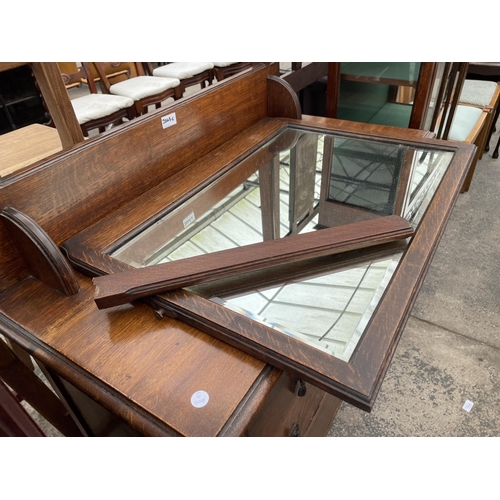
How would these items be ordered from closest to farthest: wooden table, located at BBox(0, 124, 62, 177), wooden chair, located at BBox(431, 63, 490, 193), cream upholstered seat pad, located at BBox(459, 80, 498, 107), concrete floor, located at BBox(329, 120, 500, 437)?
wooden table, located at BBox(0, 124, 62, 177), concrete floor, located at BBox(329, 120, 500, 437), wooden chair, located at BBox(431, 63, 490, 193), cream upholstered seat pad, located at BBox(459, 80, 498, 107)

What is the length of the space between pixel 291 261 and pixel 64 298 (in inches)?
17.2

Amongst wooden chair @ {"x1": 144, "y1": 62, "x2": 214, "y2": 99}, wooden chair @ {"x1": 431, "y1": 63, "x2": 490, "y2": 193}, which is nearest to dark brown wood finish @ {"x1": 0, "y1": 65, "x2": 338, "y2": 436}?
wooden chair @ {"x1": 431, "y1": 63, "x2": 490, "y2": 193}

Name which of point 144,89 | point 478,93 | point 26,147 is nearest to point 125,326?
point 26,147

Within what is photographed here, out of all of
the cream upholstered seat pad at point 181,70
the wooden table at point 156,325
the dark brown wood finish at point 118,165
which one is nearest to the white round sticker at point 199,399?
the wooden table at point 156,325

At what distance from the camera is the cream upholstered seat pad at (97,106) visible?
202cm

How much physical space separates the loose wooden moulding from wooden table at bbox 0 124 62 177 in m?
0.61

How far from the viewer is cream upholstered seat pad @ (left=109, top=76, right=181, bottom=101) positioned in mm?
2283

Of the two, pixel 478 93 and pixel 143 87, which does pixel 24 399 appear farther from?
pixel 478 93

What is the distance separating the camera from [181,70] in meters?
2.59

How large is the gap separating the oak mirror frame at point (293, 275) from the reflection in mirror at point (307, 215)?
1 cm

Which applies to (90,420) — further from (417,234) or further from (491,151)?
(491,151)

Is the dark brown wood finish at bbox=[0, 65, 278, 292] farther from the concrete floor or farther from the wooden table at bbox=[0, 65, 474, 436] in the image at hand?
the concrete floor

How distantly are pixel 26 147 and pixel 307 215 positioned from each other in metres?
0.91

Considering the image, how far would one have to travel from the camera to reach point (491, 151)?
9.22 feet
